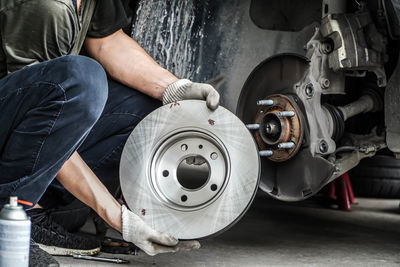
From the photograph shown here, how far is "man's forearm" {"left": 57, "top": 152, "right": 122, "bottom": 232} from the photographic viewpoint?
1.81m

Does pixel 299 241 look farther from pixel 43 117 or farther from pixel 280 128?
pixel 43 117

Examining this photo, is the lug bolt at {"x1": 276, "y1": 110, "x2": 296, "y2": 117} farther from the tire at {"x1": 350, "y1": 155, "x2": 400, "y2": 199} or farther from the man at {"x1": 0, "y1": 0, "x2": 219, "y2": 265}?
the tire at {"x1": 350, "y1": 155, "x2": 400, "y2": 199}

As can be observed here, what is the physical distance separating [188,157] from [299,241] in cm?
66

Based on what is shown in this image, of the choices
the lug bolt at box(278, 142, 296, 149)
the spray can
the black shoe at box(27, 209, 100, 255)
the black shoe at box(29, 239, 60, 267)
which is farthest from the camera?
the lug bolt at box(278, 142, 296, 149)

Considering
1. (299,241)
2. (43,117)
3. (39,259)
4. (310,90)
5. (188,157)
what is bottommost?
(299,241)

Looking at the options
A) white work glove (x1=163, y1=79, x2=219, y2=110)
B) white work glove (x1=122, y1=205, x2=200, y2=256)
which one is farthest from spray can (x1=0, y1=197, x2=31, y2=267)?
white work glove (x1=163, y1=79, x2=219, y2=110)

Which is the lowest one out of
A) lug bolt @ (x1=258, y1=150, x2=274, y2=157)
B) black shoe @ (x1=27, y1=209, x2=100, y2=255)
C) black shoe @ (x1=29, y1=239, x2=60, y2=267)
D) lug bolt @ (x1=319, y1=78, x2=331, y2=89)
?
black shoe @ (x1=27, y1=209, x2=100, y2=255)

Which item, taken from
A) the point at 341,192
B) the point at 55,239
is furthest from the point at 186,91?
the point at 341,192

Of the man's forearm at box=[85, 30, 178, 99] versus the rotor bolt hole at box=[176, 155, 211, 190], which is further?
the rotor bolt hole at box=[176, 155, 211, 190]

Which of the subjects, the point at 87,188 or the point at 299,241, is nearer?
the point at 87,188

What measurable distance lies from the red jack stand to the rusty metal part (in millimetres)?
1344

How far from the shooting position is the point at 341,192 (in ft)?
11.7

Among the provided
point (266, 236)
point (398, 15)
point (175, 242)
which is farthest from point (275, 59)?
point (175, 242)

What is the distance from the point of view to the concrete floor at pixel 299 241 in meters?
2.07
